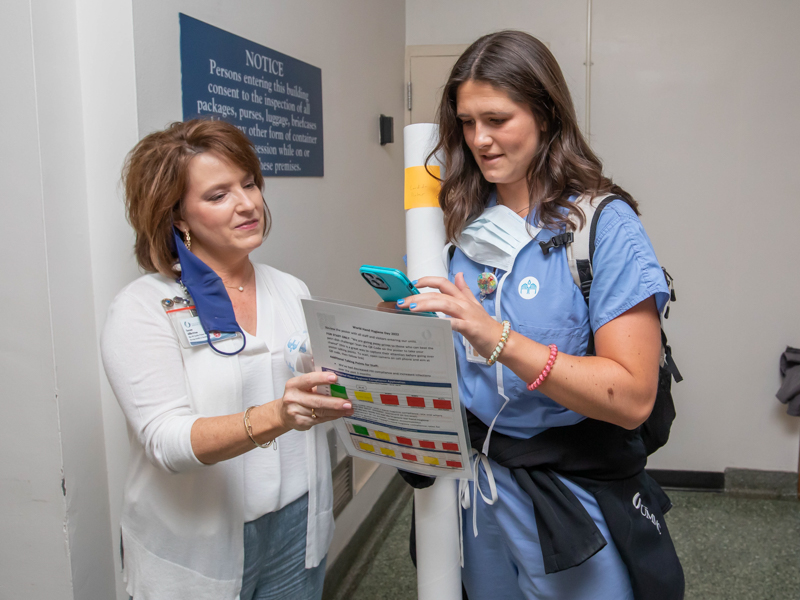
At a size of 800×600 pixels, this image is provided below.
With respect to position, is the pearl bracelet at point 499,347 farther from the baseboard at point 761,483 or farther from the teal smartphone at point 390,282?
the baseboard at point 761,483

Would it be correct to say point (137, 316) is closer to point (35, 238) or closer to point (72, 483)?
point (35, 238)

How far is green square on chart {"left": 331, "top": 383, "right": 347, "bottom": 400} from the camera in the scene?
94 centimetres

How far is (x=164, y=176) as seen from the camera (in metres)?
1.10

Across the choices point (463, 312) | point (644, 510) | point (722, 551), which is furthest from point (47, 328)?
point (722, 551)

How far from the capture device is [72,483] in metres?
1.22

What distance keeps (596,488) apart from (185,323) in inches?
32.2

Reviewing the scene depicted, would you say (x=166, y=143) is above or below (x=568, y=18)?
below

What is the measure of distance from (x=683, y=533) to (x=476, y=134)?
95.6 inches

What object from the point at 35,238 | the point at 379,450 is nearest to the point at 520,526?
the point at 379,450

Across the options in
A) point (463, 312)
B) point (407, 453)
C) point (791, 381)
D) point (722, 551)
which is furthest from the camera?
point (791, 381)

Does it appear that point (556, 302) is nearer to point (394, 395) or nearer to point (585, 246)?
point (585, 246)

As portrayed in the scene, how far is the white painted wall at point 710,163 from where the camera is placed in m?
2.87

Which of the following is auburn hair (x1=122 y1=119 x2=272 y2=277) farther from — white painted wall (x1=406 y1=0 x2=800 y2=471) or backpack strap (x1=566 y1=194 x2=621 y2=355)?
white painted wall (x1=406 y1=0 x2=800 y2=471)

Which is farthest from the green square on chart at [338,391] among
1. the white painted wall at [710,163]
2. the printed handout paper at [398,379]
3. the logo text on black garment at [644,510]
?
the white painted wall at [710,163]
